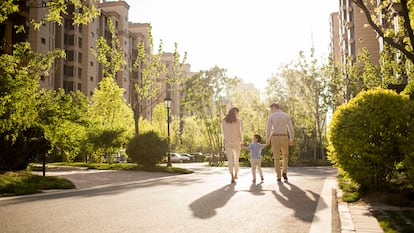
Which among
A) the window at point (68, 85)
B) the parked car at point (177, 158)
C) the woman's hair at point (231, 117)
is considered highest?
the window at point (68, 85)

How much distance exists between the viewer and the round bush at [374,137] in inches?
231

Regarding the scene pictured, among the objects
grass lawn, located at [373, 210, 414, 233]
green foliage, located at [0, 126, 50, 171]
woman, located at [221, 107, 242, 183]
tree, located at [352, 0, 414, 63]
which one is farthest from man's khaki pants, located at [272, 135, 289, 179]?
green foliage, located at [0, 126, 50, 171]

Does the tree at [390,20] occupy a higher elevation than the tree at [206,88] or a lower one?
lower

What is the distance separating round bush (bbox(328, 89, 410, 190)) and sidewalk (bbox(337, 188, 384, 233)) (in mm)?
930

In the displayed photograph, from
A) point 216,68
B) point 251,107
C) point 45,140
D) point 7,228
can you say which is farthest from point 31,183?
point 251,107

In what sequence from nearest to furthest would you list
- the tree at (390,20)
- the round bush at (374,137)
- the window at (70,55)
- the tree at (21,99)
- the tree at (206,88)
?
1. the round bush at (374,137)
2. the tree at (390,20)
3. the tree at (21,99)
4. the tree at (206,88)
5. the window at (70,55)

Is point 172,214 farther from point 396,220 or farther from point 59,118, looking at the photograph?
point 59,118

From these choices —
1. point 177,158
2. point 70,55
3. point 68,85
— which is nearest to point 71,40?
point 70,55

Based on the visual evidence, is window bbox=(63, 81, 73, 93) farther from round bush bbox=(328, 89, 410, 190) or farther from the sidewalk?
the sidewalk

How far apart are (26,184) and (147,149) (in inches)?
354

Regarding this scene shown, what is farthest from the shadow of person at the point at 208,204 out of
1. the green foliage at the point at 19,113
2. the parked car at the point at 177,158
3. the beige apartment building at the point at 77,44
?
the parked car at the point at 177,158

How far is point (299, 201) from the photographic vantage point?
5.94 meters

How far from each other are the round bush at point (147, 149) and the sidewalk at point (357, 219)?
1302 centimetres

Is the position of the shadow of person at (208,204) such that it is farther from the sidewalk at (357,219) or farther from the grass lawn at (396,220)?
the grass lawn at (396,220)
